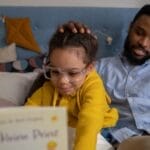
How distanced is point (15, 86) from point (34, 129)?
847 mm

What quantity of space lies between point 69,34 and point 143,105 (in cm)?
50

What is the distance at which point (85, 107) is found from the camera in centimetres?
108

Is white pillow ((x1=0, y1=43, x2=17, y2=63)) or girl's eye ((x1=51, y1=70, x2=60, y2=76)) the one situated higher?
girl's eye ((x1=51, y1=70, x2=60, y2=76))

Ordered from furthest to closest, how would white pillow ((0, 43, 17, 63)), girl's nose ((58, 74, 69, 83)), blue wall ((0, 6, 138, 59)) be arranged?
blue wall ((0, 6, 138, 59)) < white pillow ((0, 43, 17, 63)) < girl's nose ((58, 74, 69, 83))

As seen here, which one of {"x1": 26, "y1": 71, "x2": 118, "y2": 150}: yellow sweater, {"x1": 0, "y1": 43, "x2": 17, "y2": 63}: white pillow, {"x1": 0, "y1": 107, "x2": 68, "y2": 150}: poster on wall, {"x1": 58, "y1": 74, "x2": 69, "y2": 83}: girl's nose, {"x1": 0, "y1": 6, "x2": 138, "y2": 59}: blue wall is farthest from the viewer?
{"x1": 0, "y1": 6, "x2": 138, "y2": 59}: blue wall

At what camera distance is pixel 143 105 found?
1458mm

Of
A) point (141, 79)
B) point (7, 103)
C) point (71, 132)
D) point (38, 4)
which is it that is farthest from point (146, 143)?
point (38, 4)

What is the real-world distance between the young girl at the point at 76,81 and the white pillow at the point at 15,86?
0.81ft

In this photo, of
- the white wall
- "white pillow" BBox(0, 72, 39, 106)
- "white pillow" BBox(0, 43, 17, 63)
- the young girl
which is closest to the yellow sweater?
the young girl

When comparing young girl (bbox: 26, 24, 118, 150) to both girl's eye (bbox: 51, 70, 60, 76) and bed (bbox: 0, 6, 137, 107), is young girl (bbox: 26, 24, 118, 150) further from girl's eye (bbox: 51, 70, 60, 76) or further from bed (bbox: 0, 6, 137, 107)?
bed (bbox: 0, 6, 137, 107)

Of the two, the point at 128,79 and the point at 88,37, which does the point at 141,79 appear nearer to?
the point at 128,79

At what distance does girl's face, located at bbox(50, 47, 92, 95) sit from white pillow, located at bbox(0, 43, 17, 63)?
0.69 meters

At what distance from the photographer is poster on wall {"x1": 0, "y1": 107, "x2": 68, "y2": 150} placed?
64 cm

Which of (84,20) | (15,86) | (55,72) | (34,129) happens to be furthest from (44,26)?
(34,129)
